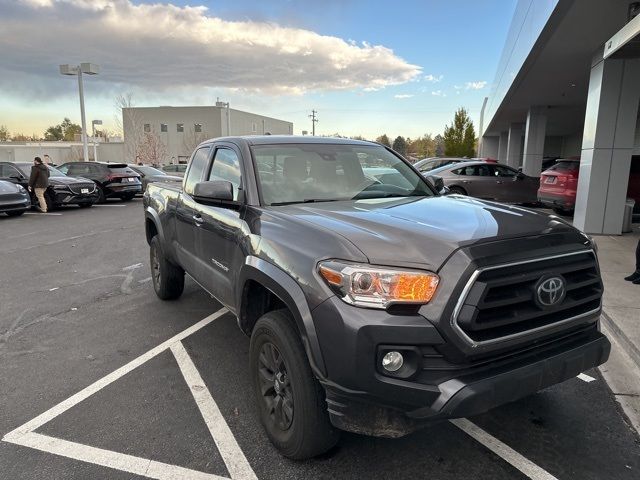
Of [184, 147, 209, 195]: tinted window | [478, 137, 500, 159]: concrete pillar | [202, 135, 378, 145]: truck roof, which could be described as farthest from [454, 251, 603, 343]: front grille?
[478, 137, 500, 159]: concrete pillar

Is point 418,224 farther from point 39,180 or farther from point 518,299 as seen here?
point 39,180

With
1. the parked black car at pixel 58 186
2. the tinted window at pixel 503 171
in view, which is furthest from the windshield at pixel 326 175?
the parked black car at pixel 58 186

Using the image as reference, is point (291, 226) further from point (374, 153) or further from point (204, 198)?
point (374, 153)

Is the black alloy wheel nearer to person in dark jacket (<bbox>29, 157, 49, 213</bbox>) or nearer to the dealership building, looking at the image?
the dealership building

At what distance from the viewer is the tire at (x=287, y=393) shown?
248cm

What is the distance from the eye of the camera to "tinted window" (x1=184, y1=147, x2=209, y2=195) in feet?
15.1

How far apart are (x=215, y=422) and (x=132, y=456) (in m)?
0.55

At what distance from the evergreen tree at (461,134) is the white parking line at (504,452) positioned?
56.5 metres

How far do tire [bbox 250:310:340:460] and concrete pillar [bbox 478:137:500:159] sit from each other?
2108 inches

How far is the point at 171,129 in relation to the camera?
2434 inches

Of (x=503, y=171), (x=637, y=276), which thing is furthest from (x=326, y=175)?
(x=503, y=171)

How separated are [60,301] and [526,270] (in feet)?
18.4

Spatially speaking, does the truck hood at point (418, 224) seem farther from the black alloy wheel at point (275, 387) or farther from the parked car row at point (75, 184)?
the parked car row at point (75, 184)

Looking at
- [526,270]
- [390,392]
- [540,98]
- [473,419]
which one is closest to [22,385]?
[390,392]
